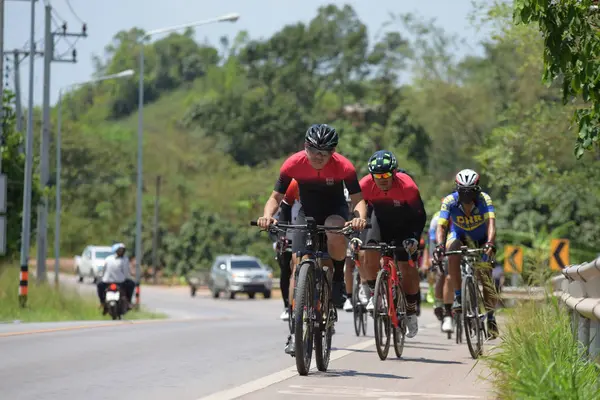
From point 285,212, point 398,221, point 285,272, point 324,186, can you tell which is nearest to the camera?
point 324,186

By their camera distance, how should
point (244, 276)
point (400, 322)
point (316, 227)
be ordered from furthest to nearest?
point (244, 276)
point (400, 322)
point (316, 227)

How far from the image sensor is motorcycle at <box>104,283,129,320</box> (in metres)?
27.5

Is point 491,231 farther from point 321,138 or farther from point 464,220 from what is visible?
point 321,138

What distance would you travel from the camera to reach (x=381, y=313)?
41.2ft

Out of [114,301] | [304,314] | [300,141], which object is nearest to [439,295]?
[304,314]

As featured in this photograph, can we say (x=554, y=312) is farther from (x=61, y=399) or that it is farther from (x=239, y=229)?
(x=239, y=229)

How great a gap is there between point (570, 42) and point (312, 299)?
282 centimetres

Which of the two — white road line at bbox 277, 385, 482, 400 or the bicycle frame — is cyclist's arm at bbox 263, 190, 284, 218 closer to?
the bicycle frame

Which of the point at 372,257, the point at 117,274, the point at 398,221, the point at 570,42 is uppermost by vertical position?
the point at 570,42

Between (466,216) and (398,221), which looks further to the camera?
(466,216)

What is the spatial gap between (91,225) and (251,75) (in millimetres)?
18609

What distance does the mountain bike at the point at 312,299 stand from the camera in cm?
1063

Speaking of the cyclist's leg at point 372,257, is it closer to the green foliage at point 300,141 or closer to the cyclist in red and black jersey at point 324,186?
the cyclist in red and black jersey at point 324,186

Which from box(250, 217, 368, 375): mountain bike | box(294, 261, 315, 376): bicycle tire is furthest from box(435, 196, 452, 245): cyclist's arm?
box(294, 261, 315, 376): bicycle tire
